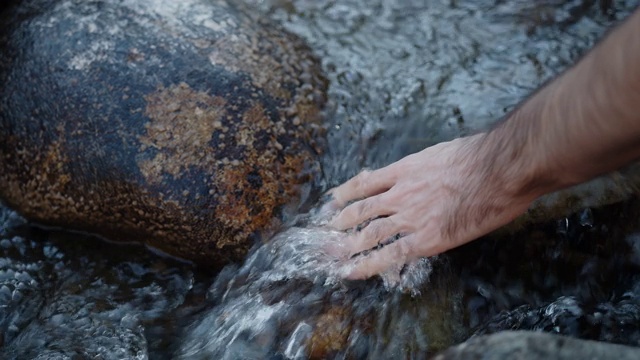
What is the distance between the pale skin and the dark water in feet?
0.48

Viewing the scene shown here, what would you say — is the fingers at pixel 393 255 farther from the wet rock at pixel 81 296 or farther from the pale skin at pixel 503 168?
the wet rock at pixel 81 296

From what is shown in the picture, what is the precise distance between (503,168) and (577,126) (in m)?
0.38

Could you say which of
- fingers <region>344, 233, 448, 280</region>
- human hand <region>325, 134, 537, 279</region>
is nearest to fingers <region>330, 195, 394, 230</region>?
human hand <region>325, 134, 537, 279</region>

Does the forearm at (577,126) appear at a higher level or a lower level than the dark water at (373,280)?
higher

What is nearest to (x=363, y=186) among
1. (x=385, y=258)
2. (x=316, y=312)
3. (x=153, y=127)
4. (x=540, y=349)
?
(x=385, y=258)

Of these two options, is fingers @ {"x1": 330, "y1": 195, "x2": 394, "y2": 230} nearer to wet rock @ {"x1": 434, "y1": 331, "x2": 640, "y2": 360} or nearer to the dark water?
the dark water

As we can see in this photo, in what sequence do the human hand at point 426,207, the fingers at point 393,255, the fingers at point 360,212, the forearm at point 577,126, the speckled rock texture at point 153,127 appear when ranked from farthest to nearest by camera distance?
the speckled rock texture at point 153,127, the fingers at point 360,212, the fingers at point 393,255, the human hand at point 426,207, the forearm at point 577,126

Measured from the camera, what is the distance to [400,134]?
307cm

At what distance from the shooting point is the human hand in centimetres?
226

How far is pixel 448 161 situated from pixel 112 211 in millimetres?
1381

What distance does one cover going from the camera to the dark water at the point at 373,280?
94.5 inches

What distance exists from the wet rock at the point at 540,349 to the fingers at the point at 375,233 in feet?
3.19

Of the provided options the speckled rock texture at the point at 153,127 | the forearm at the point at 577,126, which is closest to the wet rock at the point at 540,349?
the forearm at the point at 577,126

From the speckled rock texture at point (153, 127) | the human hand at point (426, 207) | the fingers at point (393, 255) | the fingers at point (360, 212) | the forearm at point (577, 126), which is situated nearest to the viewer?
the forearm at point (577, 126)
